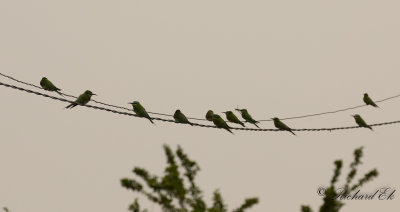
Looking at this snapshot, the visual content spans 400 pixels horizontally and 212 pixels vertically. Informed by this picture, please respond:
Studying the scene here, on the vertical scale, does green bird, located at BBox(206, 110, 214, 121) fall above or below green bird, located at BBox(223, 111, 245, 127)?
above

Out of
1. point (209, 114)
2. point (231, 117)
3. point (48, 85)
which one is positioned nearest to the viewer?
point (48, 85)

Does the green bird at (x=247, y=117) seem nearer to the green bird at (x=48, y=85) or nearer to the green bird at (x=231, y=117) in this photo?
the green bird at (x=231, y=117)

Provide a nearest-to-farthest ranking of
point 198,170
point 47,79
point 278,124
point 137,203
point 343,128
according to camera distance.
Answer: point 137,203 → point 343,128 → point 198,170 → point 47,79 → point 278,124

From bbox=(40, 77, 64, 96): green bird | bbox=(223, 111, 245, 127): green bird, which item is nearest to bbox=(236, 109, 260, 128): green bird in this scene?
bbox=(223, 111, 245, 127): green bird

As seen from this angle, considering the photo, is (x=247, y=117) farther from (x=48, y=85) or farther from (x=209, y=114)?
(x=48, y=85)

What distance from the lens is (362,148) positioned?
47.6ft

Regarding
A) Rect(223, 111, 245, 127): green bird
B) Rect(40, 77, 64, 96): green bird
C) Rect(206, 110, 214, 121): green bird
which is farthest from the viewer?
Rect(206, 110, 214, 121): green bird

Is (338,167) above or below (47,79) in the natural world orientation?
below

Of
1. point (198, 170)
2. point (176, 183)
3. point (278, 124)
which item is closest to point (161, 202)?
point (176, 183)

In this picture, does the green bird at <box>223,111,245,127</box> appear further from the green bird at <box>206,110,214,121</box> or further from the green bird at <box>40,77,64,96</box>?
the green bird at <box>40,77,64,96</box>

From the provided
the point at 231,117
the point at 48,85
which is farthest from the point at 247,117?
the point at 48,85

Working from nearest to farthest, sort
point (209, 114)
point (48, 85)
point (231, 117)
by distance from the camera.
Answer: point (48, 85) → point (231, 117) → point (209, 114)

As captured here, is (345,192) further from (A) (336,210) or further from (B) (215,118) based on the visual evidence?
(B) (215,118)

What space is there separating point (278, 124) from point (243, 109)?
80cm
